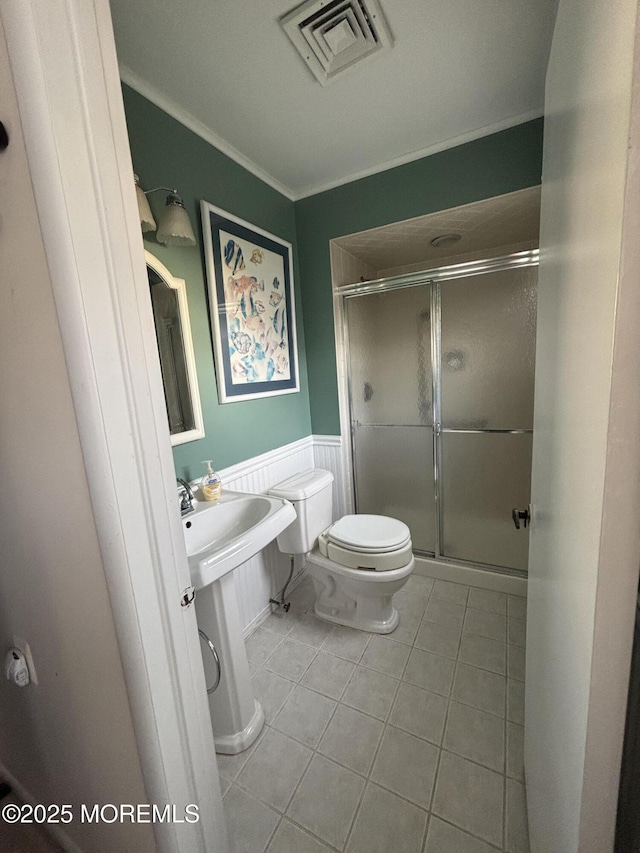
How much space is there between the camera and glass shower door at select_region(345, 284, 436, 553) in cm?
215

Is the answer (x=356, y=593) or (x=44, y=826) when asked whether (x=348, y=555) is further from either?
(x=44, y=826)

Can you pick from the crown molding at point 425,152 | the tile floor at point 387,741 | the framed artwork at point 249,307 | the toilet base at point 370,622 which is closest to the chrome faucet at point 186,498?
the framed artwork at point 249,307

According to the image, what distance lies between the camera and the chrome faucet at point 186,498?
1268 millimetres

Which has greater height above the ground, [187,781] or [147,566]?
[147,566]

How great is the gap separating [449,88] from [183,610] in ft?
6.79

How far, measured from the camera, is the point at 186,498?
1293 mm

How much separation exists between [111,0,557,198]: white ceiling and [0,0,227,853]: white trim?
85cm

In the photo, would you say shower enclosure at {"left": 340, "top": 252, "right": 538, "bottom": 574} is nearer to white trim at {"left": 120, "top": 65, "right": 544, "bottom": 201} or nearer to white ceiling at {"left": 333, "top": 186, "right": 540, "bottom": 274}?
white ceiling at {"left": 333, "top": 186, "right": 540, "bottom": 274}

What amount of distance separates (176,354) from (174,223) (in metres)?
0.48

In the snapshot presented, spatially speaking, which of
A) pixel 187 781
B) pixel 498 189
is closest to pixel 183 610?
pixel 187 781

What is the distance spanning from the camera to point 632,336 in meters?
0.37

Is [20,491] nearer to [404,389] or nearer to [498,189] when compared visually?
[404,389]

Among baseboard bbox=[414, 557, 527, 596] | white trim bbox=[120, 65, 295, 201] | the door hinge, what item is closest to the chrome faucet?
the door hinge

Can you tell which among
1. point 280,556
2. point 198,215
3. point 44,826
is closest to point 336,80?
point 198,215
